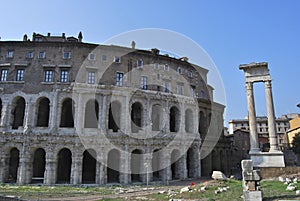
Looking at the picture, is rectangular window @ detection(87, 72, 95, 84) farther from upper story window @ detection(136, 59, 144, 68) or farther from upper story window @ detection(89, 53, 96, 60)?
upper story window @ detection(136, 59, 144, 68)

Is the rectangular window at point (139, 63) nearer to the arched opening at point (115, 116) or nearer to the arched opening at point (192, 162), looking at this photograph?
the arched opening at point (115, 116)

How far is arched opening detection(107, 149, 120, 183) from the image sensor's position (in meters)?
28.7

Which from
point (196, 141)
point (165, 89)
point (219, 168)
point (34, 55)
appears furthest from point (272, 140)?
point (34, 55)

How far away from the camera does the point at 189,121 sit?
34500mm

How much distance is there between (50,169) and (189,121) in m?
18.6

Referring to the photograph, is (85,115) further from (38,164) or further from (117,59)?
(38,164)

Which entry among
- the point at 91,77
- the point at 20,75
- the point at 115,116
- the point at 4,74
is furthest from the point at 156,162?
the point at 4,74

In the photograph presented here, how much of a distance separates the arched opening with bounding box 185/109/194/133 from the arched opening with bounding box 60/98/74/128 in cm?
1538

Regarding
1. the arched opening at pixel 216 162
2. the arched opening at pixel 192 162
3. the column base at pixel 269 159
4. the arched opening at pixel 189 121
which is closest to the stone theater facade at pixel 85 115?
the arched opening at pixel 192 162

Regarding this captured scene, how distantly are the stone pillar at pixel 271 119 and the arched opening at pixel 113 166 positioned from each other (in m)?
16.2

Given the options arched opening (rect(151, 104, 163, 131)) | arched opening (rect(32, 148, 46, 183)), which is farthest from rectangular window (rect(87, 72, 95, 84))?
arched opening (rect(32, 148, 46, 183))

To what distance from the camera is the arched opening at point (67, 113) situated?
29.0 metres

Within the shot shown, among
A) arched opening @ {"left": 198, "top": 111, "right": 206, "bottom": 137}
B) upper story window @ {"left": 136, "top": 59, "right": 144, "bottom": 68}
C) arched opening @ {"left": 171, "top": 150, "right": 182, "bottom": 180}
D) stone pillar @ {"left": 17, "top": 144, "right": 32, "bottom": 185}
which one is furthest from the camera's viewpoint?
arched opening @ {"left": 198, "top": 111, "right": 206, "bottom": 137}

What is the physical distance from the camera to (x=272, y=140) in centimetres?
2192
